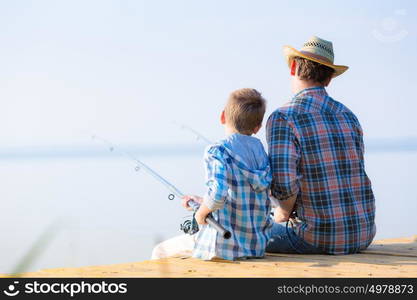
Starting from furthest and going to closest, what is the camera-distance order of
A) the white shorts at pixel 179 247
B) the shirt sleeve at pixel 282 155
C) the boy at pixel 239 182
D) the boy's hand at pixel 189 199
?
1. the white shorts at pixel 179 247
2. the boy's hand at pixel 189 199
3. the shirt sleeve at pixel 282 155
4. the boy at pixel 239 182

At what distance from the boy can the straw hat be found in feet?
1.33

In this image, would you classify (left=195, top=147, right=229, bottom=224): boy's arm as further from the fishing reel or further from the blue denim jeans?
the blue denim jeans

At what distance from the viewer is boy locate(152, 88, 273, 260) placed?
10.5ft

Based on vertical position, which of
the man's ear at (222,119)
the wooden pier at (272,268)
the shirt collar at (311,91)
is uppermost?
the shirt collar at (311,91)

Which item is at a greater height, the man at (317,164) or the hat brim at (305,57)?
the hat brim at (305,57)

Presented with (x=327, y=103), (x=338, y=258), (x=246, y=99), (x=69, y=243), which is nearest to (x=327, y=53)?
(x=327, y=103)

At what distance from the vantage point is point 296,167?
11.1 feet

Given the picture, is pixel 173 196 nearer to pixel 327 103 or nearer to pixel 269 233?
pixel 269 233

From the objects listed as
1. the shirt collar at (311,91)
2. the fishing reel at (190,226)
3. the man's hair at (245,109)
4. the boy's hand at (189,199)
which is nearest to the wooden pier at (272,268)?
the fishing reel at (190,226)

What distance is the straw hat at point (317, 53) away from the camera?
136 inches

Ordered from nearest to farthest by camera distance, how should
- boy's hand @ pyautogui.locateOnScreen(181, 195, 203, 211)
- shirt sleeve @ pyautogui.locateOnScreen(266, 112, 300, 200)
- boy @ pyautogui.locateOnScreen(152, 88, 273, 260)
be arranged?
boy @ pyautogui.locateOnScreen(152, 88, 273, 260) → shirt sleeve @ pyautogui.locateOnScreen(266, 112, 300, 200) → boy's hand @ pyautogui.locateOnScreen(181, 195, 203, 211)

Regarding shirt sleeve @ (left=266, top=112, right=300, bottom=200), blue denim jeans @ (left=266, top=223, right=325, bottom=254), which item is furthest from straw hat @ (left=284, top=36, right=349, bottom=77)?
blue denim jeans @ (left=266, top=223, right=325, bottom=254)

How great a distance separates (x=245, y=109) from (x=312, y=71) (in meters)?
0.50

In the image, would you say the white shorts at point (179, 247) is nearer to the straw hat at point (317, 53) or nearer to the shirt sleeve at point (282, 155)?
the shirt sleeve at point (282, 155)
